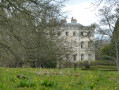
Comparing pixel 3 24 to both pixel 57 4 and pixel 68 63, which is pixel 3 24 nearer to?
pixel 57 4

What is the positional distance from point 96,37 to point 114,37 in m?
3.13

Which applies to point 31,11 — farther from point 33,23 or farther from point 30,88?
point 30,88

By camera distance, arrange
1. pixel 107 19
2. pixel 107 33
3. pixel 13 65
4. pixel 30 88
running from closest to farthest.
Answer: pixel 30 88, pixel 13 65, pixel 107 19, pixel 107 33

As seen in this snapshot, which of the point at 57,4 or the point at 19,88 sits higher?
the point at 57,4

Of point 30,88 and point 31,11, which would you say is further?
point 31,11

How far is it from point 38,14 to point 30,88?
3477mm

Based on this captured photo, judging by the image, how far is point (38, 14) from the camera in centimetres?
736

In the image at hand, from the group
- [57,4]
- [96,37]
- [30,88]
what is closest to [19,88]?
[30,88]

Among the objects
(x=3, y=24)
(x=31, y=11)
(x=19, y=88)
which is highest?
(x=31, y=11)

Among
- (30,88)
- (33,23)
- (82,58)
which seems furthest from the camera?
(82,58)

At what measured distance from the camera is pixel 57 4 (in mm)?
7828

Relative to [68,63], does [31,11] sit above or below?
above

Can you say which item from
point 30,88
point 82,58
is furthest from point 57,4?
point 82,58

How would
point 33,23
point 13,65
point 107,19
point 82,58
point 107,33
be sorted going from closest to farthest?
1. point 33,23
2. point 13,65
3. point 107,19
4. point 107,33
5. point 82,58
